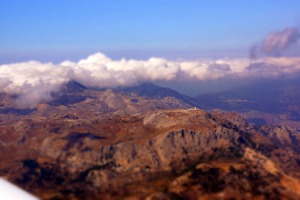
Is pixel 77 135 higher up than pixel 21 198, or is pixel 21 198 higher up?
pixel 21 198

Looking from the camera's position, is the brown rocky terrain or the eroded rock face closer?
the brown rocky terrain

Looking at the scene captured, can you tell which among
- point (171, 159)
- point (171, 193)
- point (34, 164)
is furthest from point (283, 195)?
point (34, 164)

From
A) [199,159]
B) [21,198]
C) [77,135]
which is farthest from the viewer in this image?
[77,135]

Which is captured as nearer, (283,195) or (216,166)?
(283,195)

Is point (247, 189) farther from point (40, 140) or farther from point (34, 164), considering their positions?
point (40, 140)

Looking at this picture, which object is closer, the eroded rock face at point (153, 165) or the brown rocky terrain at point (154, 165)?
the brown rocky terrain at point (154, 165)

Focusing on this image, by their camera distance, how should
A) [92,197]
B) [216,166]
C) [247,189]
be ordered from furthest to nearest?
[216,166] < [247,189] < [92,197]

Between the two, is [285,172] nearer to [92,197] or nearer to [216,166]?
[216,166]

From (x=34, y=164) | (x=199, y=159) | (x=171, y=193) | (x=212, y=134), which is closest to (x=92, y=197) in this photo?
(x=171, y=193)
